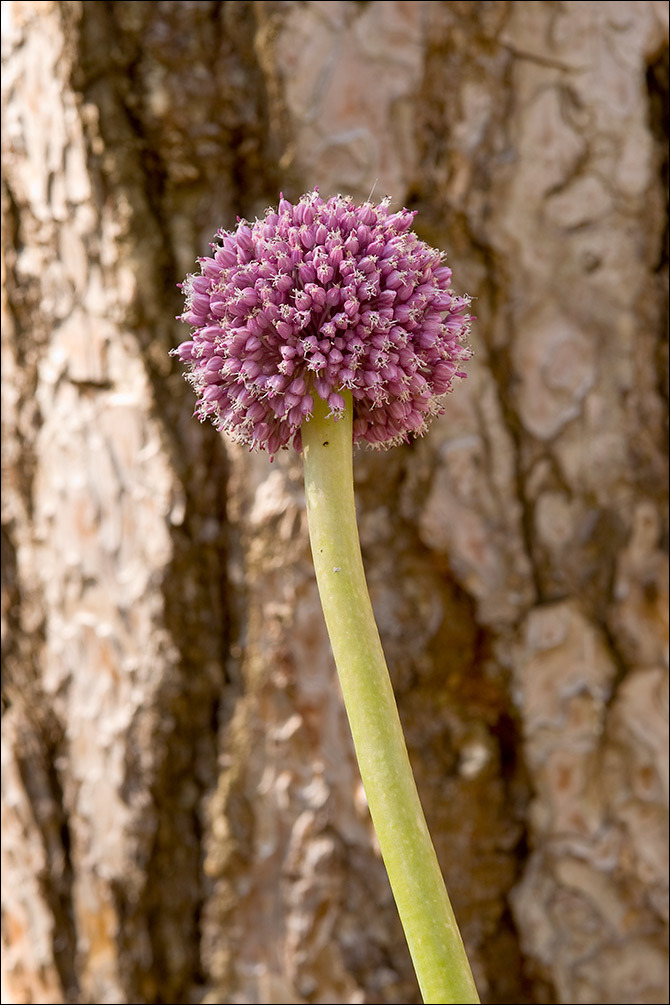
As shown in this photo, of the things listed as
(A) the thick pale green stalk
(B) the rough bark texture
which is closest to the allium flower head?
(A) the thick pale green stalk

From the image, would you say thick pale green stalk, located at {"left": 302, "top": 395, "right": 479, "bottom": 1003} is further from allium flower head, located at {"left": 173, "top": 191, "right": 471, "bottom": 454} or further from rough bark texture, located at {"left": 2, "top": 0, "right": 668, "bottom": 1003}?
rough bark texture, located at {"left": 2, "top": 0, "right": 668, "bottom": 1003}

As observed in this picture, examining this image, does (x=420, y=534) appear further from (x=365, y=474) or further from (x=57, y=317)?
(x=57, y=317)

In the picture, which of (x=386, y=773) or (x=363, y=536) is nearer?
(x=386, y=773)

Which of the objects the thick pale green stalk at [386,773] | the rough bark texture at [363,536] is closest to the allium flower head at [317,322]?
the thick pale green stalk at [386,773]

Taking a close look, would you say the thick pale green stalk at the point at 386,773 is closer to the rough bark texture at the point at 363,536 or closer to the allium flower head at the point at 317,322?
the allium flower head at the point at 317,322

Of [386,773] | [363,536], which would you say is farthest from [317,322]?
[363,536]

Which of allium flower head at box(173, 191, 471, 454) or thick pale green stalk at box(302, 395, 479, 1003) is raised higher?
allium flower head at box(173, 191, 471, 454)

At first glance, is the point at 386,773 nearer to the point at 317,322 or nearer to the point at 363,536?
the point at 317,322

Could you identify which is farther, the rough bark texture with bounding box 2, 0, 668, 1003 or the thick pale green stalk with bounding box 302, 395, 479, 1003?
the rough bark texture with bounding box 2, 0, 668, 1003
